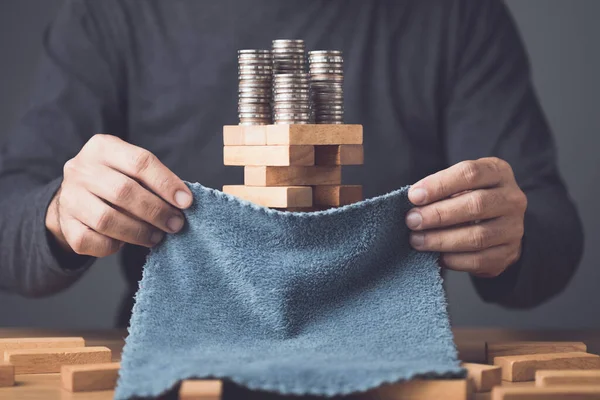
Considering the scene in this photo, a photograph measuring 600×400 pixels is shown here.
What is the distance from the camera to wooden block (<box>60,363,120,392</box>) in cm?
138

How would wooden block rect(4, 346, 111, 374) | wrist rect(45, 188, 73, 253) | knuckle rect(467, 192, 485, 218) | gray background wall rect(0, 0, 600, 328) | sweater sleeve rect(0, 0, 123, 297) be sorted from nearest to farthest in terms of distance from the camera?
1. wooden block rect(4, 346, 111, 374)
2. knuckle rect(467, 192, 485, 218)
3. wrist rect(45, 188, 73, 253)
4. sweater sleeve rect(0, 0, 123, 297)
5. gray background wall rect(0, 0, 600, 328)

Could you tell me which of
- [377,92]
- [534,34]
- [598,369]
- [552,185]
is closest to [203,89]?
[377,92]

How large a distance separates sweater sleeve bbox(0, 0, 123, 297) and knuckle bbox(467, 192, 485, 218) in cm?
92

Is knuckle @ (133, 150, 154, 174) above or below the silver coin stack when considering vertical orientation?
below

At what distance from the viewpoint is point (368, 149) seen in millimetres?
2545

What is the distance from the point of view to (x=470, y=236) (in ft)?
5.35

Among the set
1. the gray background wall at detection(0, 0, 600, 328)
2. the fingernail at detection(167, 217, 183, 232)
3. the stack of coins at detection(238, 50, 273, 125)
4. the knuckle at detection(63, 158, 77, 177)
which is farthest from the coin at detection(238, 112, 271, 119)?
the gray background wall at detection(0, 0, 600, 328)

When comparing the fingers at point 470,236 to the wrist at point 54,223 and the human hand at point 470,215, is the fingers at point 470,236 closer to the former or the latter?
the human hand at point 470,215

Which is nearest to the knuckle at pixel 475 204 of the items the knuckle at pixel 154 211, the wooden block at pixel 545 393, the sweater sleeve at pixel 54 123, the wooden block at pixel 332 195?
the wooden block at pixel 332 195

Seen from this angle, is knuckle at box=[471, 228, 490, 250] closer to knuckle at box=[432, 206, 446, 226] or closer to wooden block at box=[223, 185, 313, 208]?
knuckle at box=[432, 206, 446, 226]

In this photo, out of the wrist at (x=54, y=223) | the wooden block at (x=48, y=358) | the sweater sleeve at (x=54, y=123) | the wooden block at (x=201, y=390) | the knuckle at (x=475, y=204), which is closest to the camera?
the wooden block at (x=201, y=390)

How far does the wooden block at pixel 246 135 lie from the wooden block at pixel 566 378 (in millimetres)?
567

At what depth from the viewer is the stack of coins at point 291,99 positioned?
1555 millimetres

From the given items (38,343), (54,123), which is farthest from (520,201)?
(54,123)
